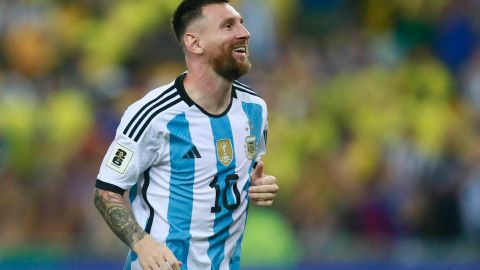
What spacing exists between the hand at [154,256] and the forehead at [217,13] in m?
1.21

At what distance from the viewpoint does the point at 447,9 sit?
43.0 feet

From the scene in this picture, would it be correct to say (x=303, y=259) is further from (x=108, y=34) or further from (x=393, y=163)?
(x=108, y=34)

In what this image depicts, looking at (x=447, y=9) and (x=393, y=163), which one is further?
(x=447, y=9)

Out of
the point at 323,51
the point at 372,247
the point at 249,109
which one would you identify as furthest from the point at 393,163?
the point at 249,109

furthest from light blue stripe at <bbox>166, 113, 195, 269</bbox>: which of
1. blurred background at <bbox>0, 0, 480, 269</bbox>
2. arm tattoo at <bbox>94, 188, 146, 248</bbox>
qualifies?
blurred background at <bbox>0, 0, 480, 269</bbox>

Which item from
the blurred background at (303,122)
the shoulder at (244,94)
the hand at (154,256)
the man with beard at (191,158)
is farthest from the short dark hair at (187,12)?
the blurred background at (303,122)

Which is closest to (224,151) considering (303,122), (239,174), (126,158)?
(239,174)

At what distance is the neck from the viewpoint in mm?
6113

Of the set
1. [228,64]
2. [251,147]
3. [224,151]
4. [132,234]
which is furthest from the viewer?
[251,147]

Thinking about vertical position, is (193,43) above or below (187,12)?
below

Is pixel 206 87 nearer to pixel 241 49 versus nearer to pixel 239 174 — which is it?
pixel 241 49

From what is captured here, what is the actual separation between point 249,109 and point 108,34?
6.23 metres

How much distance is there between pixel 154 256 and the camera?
227 inches

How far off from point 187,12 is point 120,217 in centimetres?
114
